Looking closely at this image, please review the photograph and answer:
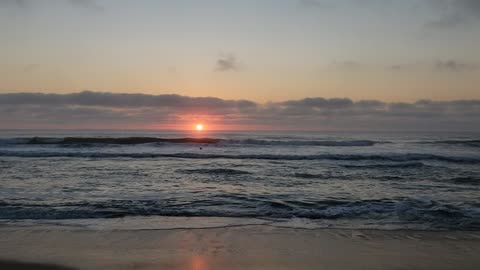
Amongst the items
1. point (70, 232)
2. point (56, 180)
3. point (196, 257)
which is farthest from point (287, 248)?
point (56, 180)

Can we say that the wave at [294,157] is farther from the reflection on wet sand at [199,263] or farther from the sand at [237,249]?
the reflection on wet sand at [199,263]

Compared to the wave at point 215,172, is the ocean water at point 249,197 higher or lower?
higher

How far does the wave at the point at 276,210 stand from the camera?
7.89 metres

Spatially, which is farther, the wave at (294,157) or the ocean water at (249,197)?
the wave at (294,157)

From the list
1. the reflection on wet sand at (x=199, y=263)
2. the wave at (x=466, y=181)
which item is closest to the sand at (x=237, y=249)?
the reflection on wet sand at (x=199, y=263)

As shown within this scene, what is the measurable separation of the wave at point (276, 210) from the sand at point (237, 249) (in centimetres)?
103

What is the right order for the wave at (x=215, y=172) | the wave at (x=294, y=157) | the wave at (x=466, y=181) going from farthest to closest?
1. the wave at (x=294, y=157)
2. the wave at (x=215, y=172)
3. the wave at (x=466, y=181)

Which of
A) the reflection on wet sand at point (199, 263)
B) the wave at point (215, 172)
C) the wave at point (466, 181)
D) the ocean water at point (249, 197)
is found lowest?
the wave at point (215, 172)

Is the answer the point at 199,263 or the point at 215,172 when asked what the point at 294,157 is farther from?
the point at 199,263

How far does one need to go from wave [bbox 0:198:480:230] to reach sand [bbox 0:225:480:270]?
3.38 feet

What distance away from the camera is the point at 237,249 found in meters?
5.73

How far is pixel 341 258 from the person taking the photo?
5352mm

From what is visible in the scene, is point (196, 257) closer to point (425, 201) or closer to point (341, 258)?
point (341, 258)

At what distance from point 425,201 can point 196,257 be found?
6448mm
